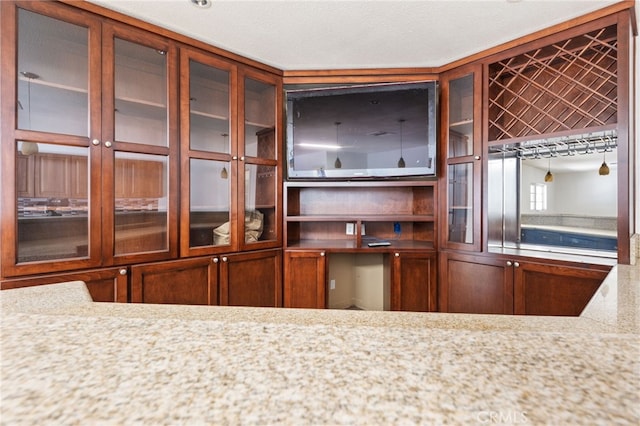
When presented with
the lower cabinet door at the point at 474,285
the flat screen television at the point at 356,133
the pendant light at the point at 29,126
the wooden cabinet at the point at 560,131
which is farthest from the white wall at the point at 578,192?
the pendant light at the point at 29,126

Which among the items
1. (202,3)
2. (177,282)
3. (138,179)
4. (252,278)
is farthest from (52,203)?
(202,3)

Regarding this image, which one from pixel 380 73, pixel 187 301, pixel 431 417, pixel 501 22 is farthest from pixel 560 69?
pixel 187 301

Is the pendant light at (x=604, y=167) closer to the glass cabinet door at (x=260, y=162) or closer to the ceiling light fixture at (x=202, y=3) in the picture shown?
the glass cabinet door at (x=260, y=162)

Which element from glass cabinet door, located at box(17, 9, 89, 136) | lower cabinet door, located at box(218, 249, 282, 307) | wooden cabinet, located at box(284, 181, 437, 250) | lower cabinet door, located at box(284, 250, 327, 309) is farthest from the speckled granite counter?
wooden cabinet, located at box(284, 181, 437, 250)

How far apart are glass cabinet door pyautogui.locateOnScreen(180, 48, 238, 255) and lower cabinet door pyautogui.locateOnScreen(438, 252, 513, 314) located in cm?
176

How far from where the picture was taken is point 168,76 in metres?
1.99

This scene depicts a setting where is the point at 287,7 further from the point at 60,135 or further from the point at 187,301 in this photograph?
the point at 187,301

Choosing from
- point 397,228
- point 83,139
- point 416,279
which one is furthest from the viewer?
point 397,228

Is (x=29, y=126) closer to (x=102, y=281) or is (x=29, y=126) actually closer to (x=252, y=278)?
(x=102, y=281)

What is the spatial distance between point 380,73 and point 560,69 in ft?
4.17

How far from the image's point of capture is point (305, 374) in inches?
14.9

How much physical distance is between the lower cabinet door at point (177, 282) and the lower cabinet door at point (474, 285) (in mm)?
1831

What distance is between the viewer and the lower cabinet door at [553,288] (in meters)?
1.78

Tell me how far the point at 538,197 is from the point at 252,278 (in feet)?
7.46
